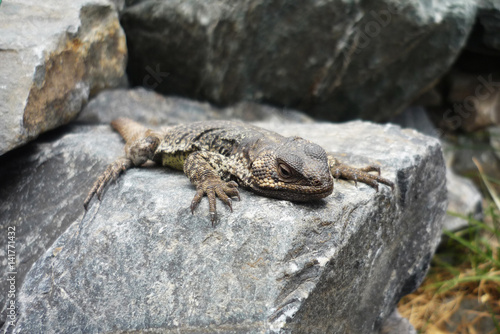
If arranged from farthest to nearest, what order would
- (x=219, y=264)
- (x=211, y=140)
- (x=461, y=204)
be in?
(x=461, y=204) < (x=211, y=140) < (x=219, y=264)

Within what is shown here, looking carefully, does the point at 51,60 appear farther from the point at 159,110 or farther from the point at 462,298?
the point at 462,298

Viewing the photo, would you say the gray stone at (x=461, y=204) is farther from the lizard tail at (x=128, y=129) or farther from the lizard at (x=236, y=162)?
the lizard tail at (x=128, y=129)

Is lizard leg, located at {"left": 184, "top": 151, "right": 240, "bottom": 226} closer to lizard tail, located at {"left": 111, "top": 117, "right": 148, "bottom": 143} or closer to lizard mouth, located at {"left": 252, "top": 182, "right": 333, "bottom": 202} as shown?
lizard mouth, located at {"left": 252, "top": 182, "right": 333, "bottom": 202}

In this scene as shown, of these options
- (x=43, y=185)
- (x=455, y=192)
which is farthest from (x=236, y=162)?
(x=455, y=192)

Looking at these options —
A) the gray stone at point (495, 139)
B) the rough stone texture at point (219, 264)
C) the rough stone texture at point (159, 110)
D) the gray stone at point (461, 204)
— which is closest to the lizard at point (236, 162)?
the rough stone texture at point (219, 264)

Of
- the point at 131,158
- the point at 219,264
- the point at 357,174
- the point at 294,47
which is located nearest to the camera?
the point at 219,264

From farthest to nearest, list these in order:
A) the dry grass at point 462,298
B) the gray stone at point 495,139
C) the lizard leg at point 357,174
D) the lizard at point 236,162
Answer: the gray stone at point 495,139 → the dry grass at point 462,298 → the lizard leg at point 357,174 → the lizard at point 236,162

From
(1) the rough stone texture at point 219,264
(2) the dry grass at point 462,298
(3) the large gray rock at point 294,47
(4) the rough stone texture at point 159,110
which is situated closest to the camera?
(1) the rough stone texture at point 219,264
